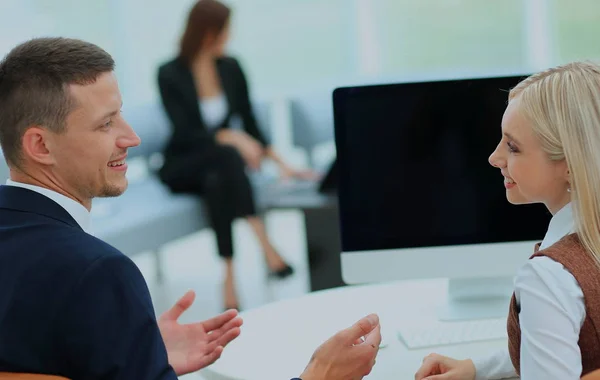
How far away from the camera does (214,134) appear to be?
474 centimetres

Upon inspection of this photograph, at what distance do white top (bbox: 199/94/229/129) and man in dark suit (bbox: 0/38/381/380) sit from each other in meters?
3.11

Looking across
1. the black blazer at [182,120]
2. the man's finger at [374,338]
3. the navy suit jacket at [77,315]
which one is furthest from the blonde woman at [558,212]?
the black blazer at [182,120]

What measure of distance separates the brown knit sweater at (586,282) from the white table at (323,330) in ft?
1.29

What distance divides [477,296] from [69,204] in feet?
3.24

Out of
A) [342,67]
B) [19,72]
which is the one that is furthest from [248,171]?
[19,72]

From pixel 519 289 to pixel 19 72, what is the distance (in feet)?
2.93

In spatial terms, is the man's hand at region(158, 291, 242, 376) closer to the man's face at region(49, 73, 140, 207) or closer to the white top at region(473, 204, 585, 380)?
the man's face at region(49, 73, 140, 207)

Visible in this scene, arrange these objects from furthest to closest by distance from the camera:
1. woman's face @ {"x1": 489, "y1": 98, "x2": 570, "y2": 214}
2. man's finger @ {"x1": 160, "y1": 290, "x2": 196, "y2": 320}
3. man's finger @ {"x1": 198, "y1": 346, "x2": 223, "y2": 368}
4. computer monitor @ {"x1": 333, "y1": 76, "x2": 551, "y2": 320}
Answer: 1. computer monitor @ {"x1": 333, "y1": 76, "x2": 551, "y2": 320}
2. man's finger @ {"x1": 160, "y1": 290, "x2": 196, "y2": 320}
3. man's finger @ {"x1": 198, "y1": 346, "x2": 223, "y2": 368}
4. woman's face @ {"x1": 489, "y1": 98, "x2": 570, "y2": 214}

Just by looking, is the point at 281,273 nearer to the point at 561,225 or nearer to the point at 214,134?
the point at 214,134

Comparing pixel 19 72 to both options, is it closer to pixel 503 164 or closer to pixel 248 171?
pixel 503 164

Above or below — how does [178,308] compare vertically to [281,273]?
above

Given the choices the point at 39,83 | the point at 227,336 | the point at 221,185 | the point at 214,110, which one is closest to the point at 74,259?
the point at 39,83

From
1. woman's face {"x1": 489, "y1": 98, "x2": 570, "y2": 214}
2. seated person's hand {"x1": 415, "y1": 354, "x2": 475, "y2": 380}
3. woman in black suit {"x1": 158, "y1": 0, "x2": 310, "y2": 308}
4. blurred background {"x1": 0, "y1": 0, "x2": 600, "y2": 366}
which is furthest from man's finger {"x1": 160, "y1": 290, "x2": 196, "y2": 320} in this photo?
blurred background {"x1": 0, "y1": 0, "x2": 600, "y2": 366}

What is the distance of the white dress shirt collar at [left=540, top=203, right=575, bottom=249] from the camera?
4.54 feet
